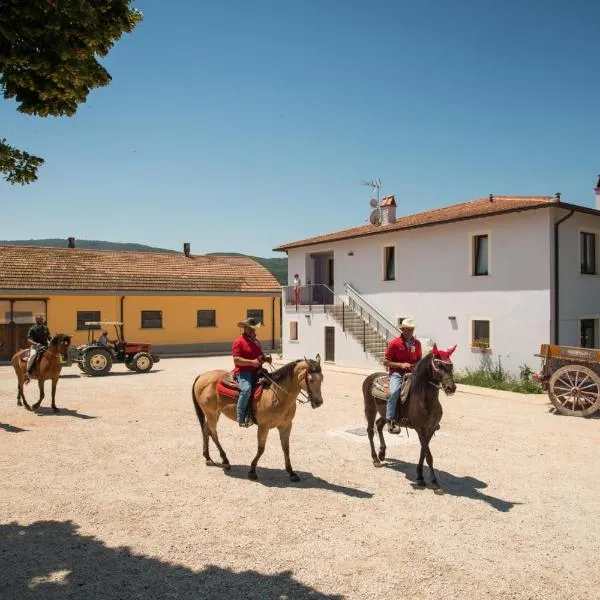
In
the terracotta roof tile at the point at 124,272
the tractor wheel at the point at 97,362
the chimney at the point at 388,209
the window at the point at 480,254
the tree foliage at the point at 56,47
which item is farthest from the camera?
the terracotta roof tile at the point at 124,272

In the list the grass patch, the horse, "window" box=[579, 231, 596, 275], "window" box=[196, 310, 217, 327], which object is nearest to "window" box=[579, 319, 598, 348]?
"window" box=[579, 231, 596, 275]

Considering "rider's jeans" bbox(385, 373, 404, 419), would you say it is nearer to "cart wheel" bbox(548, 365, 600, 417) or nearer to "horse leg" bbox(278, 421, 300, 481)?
"horse leg" bbox(278, 421, 300, 481)

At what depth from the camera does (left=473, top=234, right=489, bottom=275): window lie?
62.2ft

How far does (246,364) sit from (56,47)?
15.9 feet

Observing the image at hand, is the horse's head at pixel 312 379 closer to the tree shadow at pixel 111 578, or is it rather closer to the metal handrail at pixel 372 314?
the tree shadow at pixel 111 578

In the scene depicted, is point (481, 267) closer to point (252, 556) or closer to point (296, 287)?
point (296, 287)

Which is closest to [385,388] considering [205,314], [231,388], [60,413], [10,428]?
[231,388]

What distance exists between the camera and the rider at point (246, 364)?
785 cm

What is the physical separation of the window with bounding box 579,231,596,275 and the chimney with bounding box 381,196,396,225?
8.31m

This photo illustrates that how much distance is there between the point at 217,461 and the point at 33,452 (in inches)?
136

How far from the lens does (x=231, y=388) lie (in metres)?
8.20

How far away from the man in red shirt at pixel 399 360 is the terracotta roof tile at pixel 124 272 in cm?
2315

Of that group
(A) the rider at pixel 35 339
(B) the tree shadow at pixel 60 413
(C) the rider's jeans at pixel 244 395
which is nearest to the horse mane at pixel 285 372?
(C) the rider's jeans at pixel 244 395

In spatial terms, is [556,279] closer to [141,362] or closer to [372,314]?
[372,314]
